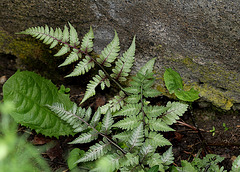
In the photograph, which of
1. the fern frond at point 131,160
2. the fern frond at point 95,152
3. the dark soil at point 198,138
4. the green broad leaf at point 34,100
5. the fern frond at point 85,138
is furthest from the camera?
the dark soil at point 198,138

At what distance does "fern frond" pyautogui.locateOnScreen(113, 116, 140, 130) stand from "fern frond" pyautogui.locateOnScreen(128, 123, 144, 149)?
0.37ft

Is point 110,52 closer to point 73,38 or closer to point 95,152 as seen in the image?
point 73,38

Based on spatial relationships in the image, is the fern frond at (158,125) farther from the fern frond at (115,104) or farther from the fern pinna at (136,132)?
the fern frond at (115,104)

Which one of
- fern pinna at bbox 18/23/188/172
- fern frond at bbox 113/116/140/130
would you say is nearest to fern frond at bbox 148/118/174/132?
fern pinna at bbox 18/23/188/172

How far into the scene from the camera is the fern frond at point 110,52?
2584mm

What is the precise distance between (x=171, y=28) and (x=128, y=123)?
1122mm

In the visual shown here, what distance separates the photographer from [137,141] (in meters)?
2.33

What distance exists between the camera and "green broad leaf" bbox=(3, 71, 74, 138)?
8.82 ft

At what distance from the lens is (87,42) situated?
8.71 feet

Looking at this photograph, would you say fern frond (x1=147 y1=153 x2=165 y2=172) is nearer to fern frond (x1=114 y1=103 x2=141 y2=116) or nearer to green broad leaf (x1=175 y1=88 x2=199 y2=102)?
fern frond (x1=114 y1=103 x2=141 y2=116)

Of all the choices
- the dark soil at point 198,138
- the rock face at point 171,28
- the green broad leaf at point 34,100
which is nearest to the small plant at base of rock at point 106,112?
the green broad leaf at point 34,100

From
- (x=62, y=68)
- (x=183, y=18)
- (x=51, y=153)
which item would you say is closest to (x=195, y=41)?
(x=183, y=18)

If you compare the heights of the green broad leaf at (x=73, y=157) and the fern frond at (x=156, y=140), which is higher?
the fern frond at (x=156, y=140)

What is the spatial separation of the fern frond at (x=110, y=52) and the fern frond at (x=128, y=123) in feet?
2.38
